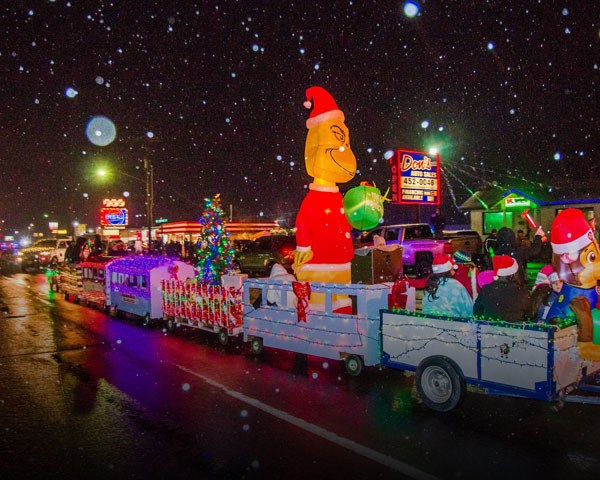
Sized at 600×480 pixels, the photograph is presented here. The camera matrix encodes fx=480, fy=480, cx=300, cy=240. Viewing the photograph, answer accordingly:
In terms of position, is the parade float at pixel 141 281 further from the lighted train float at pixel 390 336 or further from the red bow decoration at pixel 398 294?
the red bow decoration at pixel 398 294

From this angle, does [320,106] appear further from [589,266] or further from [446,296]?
[589,266]

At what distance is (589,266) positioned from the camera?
17.5ft

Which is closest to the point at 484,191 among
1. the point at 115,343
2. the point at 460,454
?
the point at 115,343

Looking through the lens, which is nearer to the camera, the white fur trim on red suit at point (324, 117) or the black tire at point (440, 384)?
the black tire at point (440, 384)

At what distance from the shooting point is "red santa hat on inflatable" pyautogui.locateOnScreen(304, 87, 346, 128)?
8.34 meters

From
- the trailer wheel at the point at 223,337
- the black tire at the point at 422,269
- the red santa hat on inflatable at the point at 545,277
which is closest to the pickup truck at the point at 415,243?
the black tire at the point at 422,269

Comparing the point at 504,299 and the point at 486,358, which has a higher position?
the point at 504,299

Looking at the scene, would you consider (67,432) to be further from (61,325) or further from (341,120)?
(61,325)

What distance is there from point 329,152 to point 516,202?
77.1 feet

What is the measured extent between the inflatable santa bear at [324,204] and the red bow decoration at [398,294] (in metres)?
1.06

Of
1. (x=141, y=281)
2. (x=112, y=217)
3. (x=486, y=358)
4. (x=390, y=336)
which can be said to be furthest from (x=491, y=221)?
(x=486, y=358)

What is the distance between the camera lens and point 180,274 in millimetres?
11117

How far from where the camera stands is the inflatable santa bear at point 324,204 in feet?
26.3

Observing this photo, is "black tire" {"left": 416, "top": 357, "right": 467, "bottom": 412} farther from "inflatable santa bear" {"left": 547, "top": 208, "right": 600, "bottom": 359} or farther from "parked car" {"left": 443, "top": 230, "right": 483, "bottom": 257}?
"parked car" {"left": 443, "top": 230, "right": 483, "bottom": 257}
